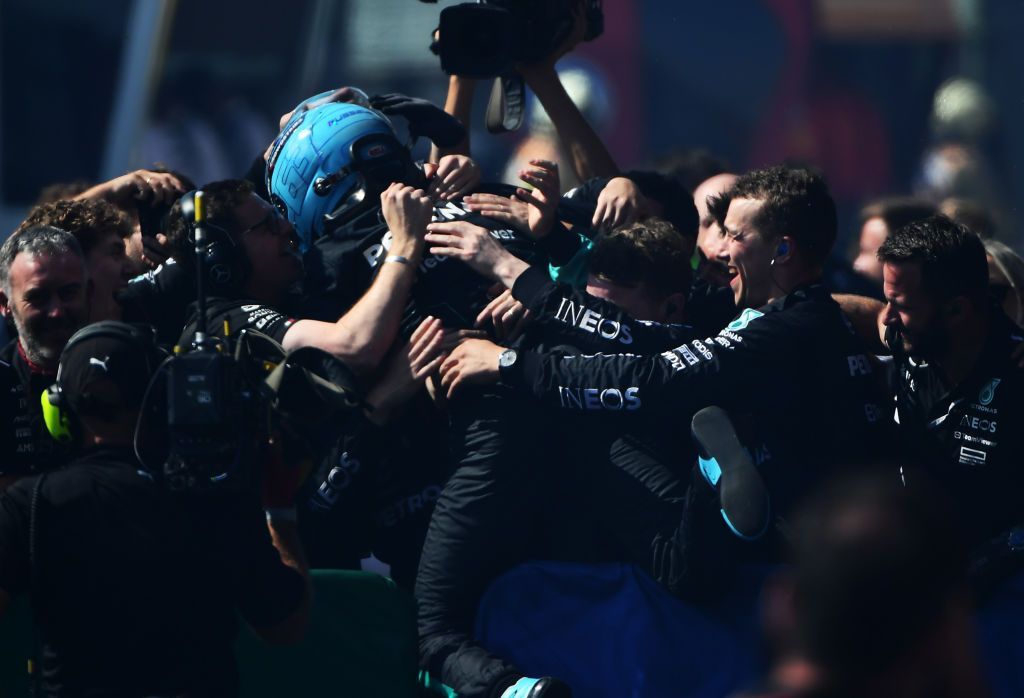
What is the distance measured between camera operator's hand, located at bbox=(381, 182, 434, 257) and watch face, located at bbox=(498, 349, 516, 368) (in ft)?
1.25

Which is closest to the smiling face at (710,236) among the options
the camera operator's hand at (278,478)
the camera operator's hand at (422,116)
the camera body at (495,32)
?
the camera body at (495,32)

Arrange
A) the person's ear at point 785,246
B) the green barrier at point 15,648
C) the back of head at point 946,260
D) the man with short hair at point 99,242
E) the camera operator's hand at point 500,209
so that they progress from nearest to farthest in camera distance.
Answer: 1. the green barrier at point 15,648
2. the back of head at point 946,260
3. the person's ear at point 785,246
4. the man with short hair at point 99,242
5. the camera operator's hand at point 500,209

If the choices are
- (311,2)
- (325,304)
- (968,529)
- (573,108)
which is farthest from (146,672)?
(311,2)

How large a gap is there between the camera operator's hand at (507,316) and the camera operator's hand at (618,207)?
0.58m

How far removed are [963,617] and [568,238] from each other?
3003mm

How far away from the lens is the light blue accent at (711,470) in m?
3.84

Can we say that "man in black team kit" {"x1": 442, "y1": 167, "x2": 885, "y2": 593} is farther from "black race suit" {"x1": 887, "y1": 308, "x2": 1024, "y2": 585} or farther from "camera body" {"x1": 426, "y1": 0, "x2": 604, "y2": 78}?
"camera body" {"x1": 426, "y1": 0, "x2": 604, "y2": 78}

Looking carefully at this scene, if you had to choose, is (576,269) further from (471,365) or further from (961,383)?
(961,383)

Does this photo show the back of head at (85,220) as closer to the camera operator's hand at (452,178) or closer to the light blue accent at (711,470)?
the camera operator's hand at (452,178)

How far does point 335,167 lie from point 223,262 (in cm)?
44

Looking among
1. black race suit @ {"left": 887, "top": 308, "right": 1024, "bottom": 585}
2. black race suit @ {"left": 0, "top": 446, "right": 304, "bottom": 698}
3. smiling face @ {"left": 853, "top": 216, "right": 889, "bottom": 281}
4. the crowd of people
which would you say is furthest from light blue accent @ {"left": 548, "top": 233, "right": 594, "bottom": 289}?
smiling face @ {"left": 853, "top": 216, "right": 889, "bottom": 281}

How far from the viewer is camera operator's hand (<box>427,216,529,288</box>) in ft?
14.3

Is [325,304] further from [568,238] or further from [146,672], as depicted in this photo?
[146,672]

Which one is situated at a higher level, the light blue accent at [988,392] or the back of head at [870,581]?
the back of head at [870,581]
